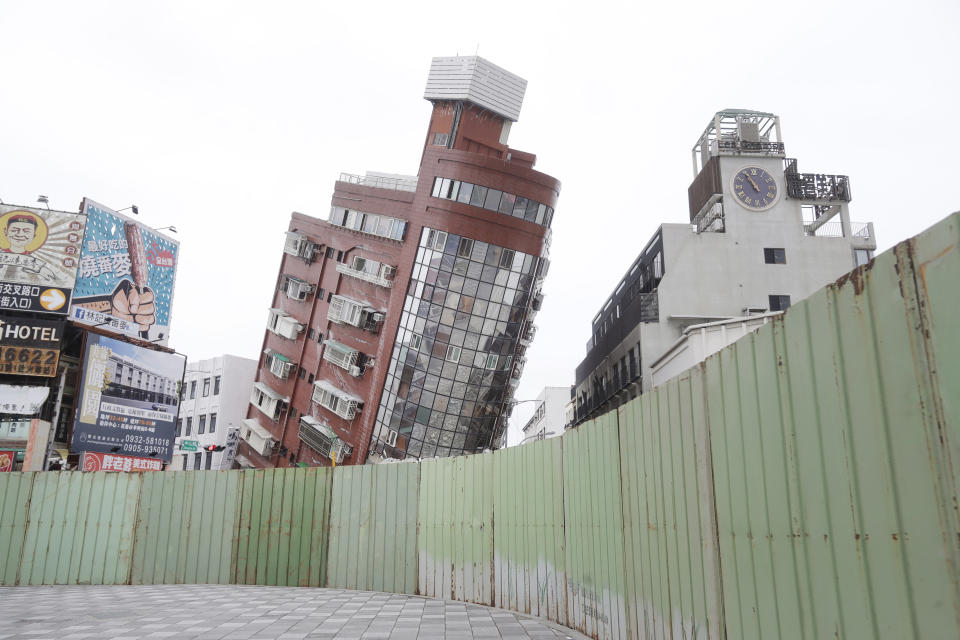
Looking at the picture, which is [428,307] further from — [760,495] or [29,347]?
[760,495]

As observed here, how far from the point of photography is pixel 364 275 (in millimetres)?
48500

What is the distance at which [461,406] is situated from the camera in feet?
156

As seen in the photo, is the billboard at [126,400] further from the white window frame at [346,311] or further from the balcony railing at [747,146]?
the balcony railing at [747,146]

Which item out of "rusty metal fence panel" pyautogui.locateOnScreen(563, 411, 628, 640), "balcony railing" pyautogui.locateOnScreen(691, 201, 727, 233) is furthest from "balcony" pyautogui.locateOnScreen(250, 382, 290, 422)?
"rusty metal fence panel" pyautogui.locateOnScreen(563, 411, 628, 640)

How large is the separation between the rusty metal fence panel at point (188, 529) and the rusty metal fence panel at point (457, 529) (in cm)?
640

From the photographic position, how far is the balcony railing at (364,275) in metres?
47.1

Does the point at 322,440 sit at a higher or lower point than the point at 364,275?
lower

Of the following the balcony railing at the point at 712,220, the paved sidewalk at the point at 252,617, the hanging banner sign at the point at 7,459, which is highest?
the balcony railing at the point at 712,220

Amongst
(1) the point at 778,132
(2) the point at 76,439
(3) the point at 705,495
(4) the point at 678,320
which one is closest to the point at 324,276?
(2) the point at 76,439

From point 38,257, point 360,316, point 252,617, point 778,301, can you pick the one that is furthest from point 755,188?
point 38,257

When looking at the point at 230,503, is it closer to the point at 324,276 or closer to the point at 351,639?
the point at 351,639

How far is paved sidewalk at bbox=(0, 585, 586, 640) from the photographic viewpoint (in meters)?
10.8

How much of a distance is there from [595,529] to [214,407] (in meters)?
71.4

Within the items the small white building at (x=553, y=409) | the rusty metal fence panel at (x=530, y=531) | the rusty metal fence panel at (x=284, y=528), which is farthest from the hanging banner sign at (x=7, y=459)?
the small white building at (x=553, y=409)
